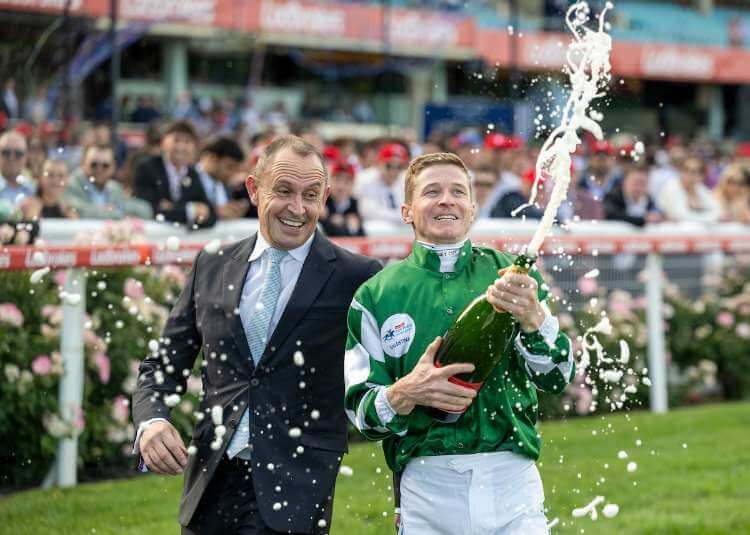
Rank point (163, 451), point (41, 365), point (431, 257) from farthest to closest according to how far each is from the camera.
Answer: point (41, 365) < point (163, 451) < point (431, 257)

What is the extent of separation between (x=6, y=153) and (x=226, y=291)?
436 centimetres

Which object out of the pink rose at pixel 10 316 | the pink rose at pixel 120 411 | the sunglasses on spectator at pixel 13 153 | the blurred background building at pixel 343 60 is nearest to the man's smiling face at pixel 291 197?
the pink rose at pixel 10 316

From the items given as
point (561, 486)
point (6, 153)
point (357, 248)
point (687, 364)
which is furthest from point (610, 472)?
point (6, 153)

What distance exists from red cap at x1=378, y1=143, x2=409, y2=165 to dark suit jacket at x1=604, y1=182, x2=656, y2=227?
178 cm

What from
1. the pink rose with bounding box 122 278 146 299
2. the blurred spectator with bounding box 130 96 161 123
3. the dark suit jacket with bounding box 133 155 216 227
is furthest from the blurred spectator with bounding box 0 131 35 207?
the blurred spectator with bounding box 130 96 161 123

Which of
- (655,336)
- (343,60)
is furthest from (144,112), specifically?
(655,336)

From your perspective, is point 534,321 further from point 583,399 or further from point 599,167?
point 599,167

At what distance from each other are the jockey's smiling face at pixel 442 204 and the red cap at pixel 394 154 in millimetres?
6917

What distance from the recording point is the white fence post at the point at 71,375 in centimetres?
650

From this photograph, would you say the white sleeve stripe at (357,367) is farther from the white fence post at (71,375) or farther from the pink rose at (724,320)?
the pink rose at (724,320)

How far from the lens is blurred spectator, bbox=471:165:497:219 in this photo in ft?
32.3

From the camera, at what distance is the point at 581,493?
6.68m

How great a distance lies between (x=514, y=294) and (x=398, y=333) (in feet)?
1.40

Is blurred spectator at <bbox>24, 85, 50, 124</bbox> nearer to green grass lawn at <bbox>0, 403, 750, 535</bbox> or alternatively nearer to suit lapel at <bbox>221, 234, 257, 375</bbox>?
green grass lawn at <bbox>0, 403, 750, 535</bbox>
